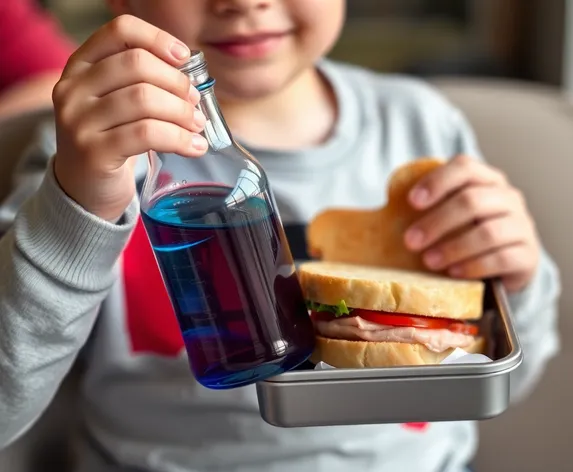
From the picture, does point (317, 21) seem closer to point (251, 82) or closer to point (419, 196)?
point (251, 82)

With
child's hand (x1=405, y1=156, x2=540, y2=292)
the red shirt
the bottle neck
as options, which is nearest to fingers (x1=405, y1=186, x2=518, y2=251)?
child's hand (x1=405, y1=156, x2=540, y2=292)

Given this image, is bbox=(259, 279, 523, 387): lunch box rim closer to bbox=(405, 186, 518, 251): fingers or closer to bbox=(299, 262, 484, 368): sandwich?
bbox=(299, 262, 484, 368): sandwich

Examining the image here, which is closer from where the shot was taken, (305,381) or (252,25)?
(305,381)

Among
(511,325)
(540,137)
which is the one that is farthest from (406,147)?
(511,325)

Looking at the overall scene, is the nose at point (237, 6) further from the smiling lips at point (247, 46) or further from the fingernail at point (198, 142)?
the fingernail at point (198, 142)

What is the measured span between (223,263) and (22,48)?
41.9 inches

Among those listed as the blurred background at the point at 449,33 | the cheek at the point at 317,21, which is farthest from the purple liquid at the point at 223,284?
the blurred background at the point at 449,33

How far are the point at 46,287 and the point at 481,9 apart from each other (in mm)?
2216

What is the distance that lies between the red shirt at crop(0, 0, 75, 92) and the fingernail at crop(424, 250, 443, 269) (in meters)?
0.94

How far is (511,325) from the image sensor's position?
2.19 ft

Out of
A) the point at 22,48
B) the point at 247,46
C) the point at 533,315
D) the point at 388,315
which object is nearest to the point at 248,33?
the point at 247,46

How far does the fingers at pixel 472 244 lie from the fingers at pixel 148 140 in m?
0.28

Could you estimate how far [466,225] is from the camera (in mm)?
815

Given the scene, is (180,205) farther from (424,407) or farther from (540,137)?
(540,137)
